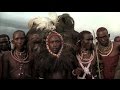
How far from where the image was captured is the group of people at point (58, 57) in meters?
5.70

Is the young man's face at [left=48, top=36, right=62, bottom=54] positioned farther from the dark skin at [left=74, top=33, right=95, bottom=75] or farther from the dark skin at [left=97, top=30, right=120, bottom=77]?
the dark skin at [left=97, top=30, right=120, bottom=77]

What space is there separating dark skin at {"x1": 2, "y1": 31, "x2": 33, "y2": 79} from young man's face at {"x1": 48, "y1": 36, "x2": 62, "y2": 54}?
41 cm

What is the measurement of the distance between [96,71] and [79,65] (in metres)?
0.29

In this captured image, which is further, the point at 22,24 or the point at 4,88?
the point at 22,24

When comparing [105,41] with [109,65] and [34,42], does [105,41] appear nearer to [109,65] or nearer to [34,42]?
[109,65]

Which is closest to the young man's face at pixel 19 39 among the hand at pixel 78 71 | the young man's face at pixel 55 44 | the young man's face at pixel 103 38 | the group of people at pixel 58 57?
the group of people at pixel 58 57

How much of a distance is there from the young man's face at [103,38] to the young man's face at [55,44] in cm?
66

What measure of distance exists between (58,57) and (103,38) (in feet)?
2.63

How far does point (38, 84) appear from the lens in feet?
18.6

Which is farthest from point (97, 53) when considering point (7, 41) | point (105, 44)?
point (7, 41)

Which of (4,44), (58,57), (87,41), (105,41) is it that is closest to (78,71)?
(58,57)

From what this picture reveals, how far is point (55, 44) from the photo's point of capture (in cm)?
568

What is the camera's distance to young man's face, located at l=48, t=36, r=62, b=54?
5.68 m

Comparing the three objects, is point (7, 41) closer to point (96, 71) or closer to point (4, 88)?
point (4, 88)
